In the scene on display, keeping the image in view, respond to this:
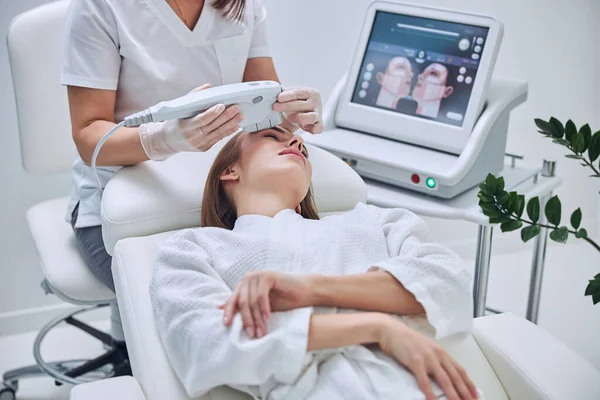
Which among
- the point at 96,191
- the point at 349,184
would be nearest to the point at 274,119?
the point at 349,184

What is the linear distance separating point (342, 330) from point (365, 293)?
0.09 m

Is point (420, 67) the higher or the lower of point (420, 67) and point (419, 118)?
the higher

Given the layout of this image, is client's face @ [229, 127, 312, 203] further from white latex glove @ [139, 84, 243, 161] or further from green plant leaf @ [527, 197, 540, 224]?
green plant leaf @ [527, 197, 540, 224]

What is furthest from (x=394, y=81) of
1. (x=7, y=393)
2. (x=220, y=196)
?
(x=7, y=393)

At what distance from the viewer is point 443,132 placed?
1.88m

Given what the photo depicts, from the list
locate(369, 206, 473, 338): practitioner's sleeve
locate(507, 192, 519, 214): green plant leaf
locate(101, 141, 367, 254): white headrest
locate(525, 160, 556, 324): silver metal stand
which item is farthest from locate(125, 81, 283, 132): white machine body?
locate(525, 160, 556, 324): silver metal stand

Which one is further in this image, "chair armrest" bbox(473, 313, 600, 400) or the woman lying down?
"chair armrest" bbox(473, 313, 600, 400)

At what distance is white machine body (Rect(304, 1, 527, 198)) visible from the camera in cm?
182

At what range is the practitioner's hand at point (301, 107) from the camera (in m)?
1.46

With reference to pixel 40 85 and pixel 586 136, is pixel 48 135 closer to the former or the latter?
pixel 40 85

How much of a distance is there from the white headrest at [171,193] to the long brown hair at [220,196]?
5 centimetres

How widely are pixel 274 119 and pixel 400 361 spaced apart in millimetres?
552

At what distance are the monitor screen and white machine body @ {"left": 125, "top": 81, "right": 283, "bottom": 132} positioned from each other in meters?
0.59

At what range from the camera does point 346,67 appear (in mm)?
2576
